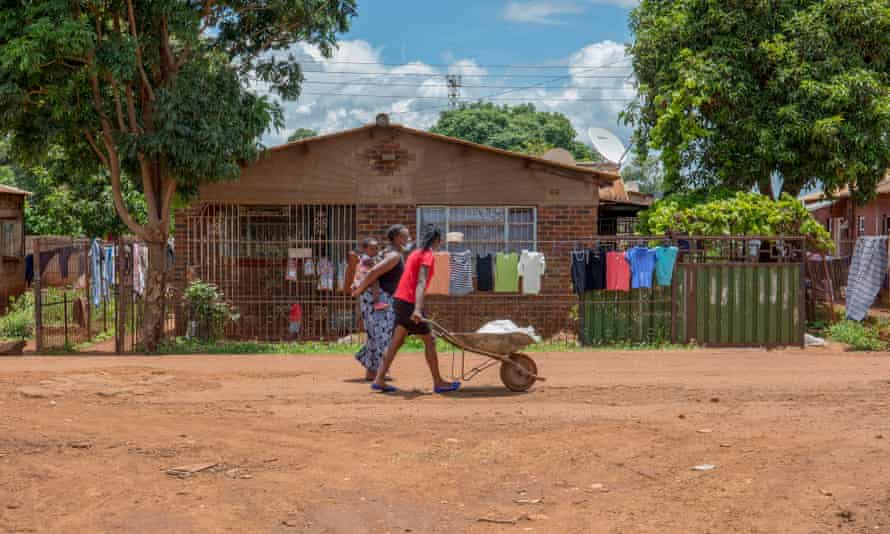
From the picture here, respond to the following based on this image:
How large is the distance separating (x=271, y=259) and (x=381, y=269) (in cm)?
843

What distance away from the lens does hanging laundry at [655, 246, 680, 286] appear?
1460cm

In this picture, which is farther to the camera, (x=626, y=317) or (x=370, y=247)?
(x=626, y=317)

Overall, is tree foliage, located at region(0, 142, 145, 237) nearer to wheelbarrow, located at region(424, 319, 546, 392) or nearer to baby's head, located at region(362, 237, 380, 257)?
baby's head, located at region(362, 237, 380, 257)

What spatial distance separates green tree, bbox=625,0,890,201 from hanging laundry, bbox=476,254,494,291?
23.6 ft

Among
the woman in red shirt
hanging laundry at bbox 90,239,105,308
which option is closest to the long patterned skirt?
the woman in red shirt

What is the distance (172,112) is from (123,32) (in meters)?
1.67

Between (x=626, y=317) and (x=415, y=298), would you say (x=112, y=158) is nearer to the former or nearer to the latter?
(x=415, y=298)

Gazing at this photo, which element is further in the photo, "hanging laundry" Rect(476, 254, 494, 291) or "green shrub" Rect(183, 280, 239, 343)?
Result: "green shrub" Rect(183, 280, 239, 343)

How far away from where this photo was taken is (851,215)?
95.7 feet

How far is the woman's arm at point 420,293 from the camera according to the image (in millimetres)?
9250

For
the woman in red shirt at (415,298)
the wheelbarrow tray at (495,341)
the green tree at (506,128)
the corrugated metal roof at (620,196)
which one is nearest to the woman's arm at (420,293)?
the woman in red shirt at (415,298)

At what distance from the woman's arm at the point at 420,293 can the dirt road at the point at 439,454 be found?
848mm

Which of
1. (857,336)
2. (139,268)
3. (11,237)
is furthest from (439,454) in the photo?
(11,237)

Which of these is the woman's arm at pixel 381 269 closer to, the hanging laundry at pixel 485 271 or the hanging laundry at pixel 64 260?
the hanging laundry at pixel 485 271
